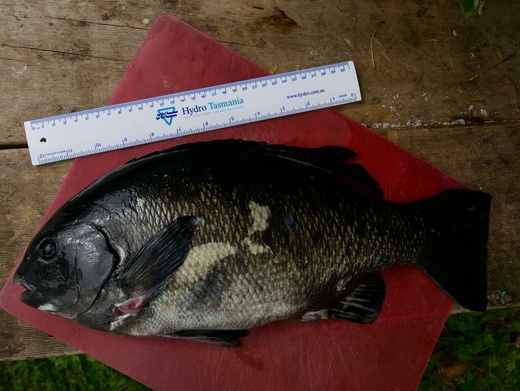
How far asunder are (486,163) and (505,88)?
279 mm

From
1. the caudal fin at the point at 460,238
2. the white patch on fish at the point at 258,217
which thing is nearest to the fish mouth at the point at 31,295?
the white patch on fish at the point at 258,217

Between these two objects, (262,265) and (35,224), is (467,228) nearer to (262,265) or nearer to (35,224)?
(262,265)

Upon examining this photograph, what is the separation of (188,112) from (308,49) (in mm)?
476

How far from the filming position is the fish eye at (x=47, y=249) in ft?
4.32

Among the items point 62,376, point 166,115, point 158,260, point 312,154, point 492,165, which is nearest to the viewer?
point 158,260

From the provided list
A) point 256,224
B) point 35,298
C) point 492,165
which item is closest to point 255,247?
Answer: point 256,224

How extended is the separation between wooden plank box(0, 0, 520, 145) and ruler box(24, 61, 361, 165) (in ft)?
0.17

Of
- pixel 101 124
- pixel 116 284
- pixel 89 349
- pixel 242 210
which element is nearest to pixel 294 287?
pixel 242 210

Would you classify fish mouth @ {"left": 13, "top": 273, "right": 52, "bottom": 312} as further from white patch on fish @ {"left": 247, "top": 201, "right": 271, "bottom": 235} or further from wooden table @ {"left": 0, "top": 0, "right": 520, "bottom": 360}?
white patch on fish @ {"left": 247, "top": 201, "right": 271, "bottom": 235}

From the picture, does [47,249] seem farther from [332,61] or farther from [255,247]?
[332,61]

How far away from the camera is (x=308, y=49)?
1.67 m

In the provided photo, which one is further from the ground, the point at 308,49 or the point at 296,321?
the point at 308,49

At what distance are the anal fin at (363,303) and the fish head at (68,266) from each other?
0.73 metres

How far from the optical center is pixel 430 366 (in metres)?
2.10
